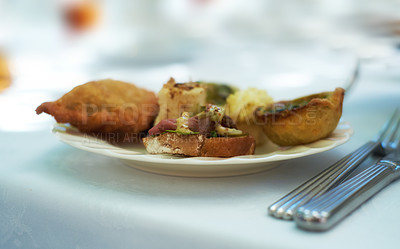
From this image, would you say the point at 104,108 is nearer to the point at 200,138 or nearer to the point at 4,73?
the point at 200,138

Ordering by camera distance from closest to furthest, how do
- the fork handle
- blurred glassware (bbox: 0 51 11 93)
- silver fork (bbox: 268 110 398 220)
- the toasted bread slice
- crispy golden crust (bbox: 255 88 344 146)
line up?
the fork handle, silver fork (bbox: 268 110 398 220), the toasted bread slice, crispy golden crust (bbox: 255 88 344 146), blurred glassware (bbox: 0 51 11 93)

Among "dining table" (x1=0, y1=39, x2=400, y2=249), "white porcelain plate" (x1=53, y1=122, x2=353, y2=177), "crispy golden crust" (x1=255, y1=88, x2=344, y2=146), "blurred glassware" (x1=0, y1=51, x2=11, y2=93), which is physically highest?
"blurred glassware" (x1=0, y1=51, x2=11, y2=93)

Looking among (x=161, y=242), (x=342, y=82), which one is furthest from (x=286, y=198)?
(x=342, y=82)

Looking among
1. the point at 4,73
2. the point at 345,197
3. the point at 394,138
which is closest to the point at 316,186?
the point at 345,197

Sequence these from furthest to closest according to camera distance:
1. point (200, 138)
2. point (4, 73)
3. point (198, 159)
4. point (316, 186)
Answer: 1. point (4, 73)
2. point (200, 138)
3. point (198, 159)
4. point (316, 186)

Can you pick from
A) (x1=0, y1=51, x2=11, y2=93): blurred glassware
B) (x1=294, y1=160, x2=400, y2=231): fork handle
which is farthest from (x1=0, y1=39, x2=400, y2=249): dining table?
(x1=0, y1=51, x2=11, y2=93): blurred glassware

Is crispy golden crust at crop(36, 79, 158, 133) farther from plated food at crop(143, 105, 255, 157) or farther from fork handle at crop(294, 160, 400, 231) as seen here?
fork handle at crop(294, 160, 400, 231)

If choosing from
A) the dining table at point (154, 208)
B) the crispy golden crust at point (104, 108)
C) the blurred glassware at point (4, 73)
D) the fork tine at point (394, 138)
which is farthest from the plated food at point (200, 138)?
→ the blurred glassware at point (4, 73)

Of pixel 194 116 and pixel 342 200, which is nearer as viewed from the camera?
pixel 342 200
